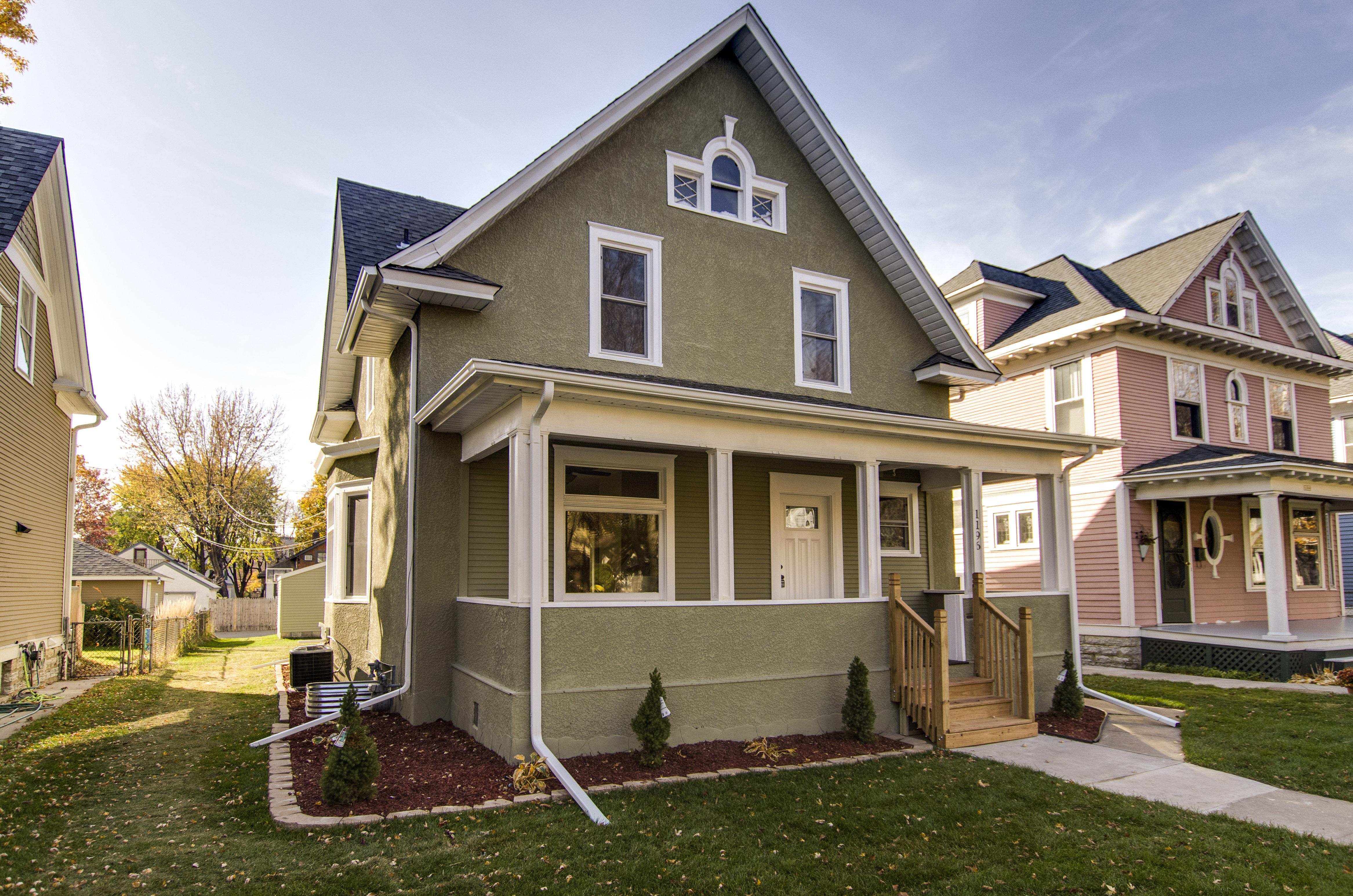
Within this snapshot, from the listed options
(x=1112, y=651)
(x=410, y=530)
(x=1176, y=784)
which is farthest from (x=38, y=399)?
(x=1112, y=651)

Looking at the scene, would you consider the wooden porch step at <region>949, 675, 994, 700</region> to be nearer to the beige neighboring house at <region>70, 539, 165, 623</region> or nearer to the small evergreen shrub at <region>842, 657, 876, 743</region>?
the small evergreen shrub at <region>842, 657, 876, 743</region>

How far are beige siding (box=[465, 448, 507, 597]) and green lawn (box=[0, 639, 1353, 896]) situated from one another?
2.78 meters

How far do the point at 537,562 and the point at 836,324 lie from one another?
647cm

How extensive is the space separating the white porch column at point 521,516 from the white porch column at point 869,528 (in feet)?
13.3

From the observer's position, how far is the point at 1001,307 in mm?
18188

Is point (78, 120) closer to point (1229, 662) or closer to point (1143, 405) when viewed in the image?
point (1143, 405)

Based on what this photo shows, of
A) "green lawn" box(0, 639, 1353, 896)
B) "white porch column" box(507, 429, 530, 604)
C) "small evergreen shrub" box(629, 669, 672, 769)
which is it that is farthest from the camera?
→ "white porch column" box(507, 429, 530, 604)

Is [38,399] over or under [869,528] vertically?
over

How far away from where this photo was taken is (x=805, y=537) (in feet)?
37.8

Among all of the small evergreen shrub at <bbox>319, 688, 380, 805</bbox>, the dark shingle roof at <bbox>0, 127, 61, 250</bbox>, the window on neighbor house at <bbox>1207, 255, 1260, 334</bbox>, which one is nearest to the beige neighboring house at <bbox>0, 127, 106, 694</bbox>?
the dark shingle roof at <bbox>0, 127, 61, 250</bbox>

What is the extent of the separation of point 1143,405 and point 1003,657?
878 cm

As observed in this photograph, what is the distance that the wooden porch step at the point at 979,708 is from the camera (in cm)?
902

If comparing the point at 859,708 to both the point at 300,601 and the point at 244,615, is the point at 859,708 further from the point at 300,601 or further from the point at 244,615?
the point at 244,615

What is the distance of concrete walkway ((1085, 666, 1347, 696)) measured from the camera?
12.4m
